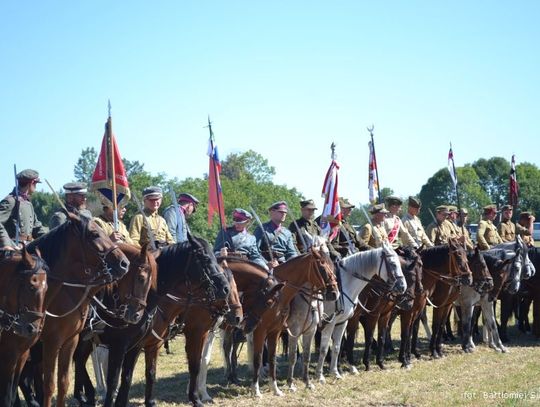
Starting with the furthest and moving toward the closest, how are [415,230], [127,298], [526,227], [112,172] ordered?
1. [526,227]
2. [415,230]
3. [112,172]
4. [127,298]

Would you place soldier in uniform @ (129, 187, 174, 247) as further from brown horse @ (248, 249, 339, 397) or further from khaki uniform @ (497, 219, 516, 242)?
khaki uniform @ (497, 219, 516, 242)

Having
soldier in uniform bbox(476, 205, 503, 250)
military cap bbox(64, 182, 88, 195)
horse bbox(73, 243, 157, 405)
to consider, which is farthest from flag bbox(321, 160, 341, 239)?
soldier in uniform bbox(476, 205, 503, 250)

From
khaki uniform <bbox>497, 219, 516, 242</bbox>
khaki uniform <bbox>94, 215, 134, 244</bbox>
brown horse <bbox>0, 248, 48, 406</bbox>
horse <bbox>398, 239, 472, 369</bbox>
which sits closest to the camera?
brown horse <bbox>0, 248, 48, 406</bbox>

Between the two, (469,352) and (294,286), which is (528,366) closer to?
(469,352)

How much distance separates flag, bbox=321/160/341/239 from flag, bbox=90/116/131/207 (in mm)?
4844

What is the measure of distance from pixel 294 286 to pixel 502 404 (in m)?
3.59

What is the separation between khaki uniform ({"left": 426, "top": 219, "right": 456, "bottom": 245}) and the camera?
1850 centimetres

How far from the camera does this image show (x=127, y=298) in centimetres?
888

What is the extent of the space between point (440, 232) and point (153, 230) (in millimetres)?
9162

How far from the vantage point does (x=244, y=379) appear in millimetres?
13109

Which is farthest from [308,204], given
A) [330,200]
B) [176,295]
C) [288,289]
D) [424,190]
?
[424,190]

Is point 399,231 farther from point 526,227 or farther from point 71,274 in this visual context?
point 71,274

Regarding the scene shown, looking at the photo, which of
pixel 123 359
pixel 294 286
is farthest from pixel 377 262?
pixel 123 359

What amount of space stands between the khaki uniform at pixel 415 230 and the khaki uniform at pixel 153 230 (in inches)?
288
